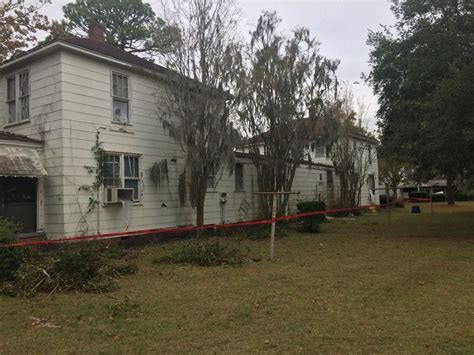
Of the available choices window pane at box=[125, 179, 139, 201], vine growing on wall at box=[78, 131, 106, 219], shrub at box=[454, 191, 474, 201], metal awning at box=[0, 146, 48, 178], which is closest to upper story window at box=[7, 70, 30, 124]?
metal awning at box=[0, 146, 48, 178]

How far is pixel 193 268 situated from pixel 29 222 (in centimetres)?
467

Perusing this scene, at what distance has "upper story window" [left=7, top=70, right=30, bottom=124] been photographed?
1131 centimetres

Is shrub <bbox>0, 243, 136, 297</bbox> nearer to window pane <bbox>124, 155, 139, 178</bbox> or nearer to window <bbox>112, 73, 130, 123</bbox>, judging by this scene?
window pane <bbox>124, 155, 139, 178</bbox>

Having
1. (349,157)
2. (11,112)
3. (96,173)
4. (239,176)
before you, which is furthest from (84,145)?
A: (349,157)

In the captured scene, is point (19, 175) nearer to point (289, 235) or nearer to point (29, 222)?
point (29, 222)

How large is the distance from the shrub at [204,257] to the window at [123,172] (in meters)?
3.12

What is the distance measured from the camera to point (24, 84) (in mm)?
11430

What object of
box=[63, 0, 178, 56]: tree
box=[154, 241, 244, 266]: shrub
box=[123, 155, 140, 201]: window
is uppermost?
box=[63, 0, 178, 56]: tree

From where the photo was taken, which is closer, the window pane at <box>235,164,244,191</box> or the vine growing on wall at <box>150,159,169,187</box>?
the vine growing on wall at <box>150,159,169,187</box>

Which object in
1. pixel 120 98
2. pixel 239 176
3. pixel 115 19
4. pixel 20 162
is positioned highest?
pixel 115 19

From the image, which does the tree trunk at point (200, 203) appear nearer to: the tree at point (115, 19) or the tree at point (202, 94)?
the tree at point (202, 94)

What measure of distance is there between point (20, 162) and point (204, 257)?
16.2ft

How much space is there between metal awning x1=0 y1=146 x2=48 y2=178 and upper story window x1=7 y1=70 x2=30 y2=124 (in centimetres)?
149

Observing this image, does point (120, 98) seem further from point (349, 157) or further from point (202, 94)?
point (349, 157)
